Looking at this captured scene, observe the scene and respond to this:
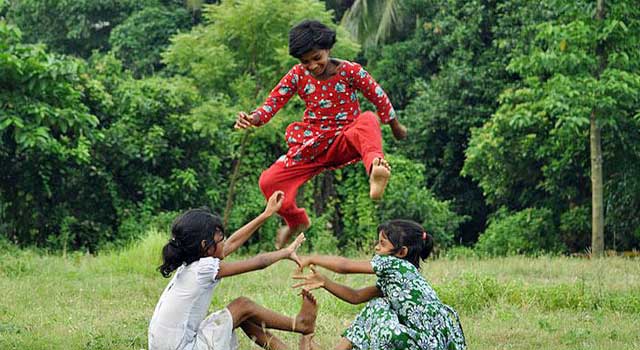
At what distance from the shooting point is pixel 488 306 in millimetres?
9094

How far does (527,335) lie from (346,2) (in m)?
18.5

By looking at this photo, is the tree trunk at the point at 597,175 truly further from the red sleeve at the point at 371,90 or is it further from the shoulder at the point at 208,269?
the shoulder at the point at 208,269

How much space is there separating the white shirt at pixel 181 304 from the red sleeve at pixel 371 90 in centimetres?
152

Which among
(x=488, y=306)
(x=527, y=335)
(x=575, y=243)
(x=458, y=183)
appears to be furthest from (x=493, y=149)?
(x=527, y=335)

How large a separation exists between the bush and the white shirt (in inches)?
515

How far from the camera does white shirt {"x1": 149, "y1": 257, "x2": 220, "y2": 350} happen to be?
19.3 feet

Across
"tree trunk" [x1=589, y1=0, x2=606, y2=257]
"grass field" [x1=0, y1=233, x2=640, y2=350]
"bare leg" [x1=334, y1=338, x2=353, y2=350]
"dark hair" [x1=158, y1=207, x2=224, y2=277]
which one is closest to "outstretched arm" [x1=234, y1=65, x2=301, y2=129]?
"dark hair" [x1=158, y1=207, x2=224, y2=277]

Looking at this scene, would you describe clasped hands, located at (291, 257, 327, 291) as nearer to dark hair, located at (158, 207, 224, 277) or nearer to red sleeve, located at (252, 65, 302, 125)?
dark hair, located at (158, 207, 224, 277)

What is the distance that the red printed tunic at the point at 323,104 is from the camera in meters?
6.68

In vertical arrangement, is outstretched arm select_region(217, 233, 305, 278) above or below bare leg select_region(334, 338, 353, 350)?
above

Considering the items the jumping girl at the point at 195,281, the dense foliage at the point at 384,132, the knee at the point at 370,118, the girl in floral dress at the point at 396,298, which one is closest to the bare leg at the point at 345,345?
the girl in floral dress at the point at 396,298

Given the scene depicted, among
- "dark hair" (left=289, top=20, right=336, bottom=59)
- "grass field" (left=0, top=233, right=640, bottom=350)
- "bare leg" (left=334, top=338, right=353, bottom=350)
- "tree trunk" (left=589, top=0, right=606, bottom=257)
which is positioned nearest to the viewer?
"bare leg" (left=334, top=338, right=353, bottom=350)

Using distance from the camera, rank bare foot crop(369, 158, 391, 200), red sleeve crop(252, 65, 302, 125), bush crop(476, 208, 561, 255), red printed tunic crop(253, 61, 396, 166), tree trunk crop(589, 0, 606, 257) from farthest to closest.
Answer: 1. bush crop(476, 208, 561, 255)
2. tree trunk crop(589, 0, 606, 257)
3. red sleeve crop(252, 65, 302, 125)
4. red printed tunic crop(253, 61, 396, 166)
5. bare foot crop(369, 158, 391, 200)

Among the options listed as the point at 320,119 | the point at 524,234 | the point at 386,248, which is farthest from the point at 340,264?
the point at 524,234
